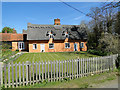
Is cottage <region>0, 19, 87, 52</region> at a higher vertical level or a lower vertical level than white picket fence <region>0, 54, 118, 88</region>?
higher

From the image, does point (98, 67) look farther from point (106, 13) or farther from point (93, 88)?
point (106, 13)

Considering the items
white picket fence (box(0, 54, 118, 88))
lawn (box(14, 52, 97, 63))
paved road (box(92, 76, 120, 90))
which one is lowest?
paved road (box(92, 76, 120, 90))

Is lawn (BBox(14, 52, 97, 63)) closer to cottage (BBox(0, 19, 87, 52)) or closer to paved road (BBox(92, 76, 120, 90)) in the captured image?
cottage (BBox(0, 19, 87, 52))

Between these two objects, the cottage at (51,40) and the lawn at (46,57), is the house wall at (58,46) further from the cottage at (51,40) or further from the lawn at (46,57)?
the lawn at (46,57)

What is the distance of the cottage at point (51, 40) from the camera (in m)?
23.2

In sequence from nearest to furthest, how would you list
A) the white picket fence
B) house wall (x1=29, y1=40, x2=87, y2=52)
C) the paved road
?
1. the paved road
2. the white picket fence
3. house wall (x1=29, y1=40, x2=87, y2=52)

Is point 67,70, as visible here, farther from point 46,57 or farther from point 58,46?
point 58,46

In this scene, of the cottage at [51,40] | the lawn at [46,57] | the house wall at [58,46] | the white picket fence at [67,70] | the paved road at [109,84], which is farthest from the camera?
the cottage at [51,40]

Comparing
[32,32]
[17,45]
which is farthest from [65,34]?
[17,45]

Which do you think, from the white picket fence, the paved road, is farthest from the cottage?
the paved road

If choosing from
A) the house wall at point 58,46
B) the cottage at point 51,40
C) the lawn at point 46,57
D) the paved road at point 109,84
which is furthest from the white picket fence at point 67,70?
the cottage at point 51,40

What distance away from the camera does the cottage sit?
76.0 ft

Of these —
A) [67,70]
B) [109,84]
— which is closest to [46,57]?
[67,70]

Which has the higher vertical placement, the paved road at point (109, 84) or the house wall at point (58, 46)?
the house wall at point (58, 46)
